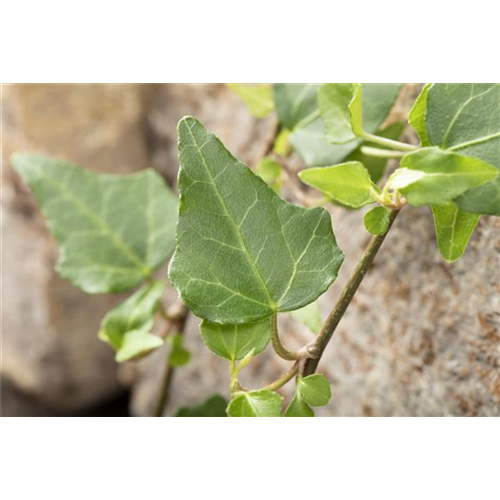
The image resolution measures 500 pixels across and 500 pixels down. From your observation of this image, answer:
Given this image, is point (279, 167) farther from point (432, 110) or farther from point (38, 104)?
point (38, 104)

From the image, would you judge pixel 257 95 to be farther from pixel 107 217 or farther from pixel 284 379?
Answer: pixel 284 379

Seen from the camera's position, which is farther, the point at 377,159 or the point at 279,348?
the point at 377,159

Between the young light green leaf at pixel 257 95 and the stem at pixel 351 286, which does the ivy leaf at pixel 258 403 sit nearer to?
the stem at pixel 351 286

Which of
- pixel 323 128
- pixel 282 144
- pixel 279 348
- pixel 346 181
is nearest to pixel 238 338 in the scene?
pixel 279 348

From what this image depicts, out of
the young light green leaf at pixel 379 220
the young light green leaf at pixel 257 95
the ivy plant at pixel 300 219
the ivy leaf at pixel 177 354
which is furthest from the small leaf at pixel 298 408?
the young light green leaf at pixel 257 95

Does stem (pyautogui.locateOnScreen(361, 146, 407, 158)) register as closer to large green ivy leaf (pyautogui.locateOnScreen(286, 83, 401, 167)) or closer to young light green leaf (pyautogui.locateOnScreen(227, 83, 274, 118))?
large green ivy leaf (pyautogui.locateOnScreen(286, 83, 401, 167))

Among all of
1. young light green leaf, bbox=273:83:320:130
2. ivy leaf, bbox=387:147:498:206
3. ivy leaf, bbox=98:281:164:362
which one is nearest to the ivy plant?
ivy leaf, bbox=387:147:498:206
